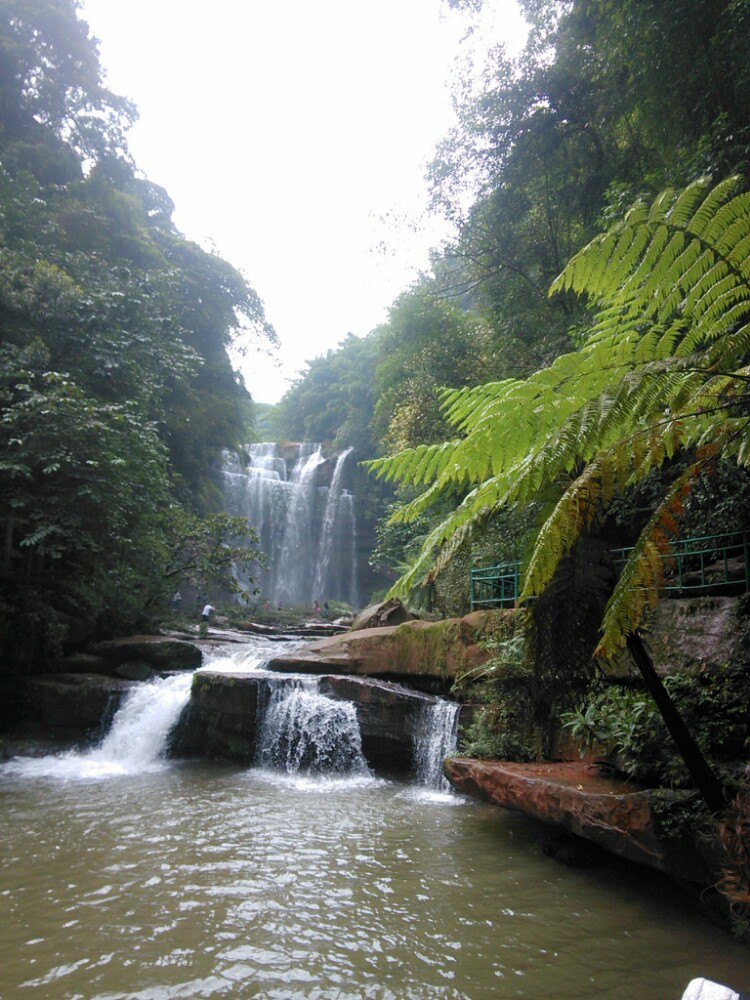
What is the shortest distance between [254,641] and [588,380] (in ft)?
43.2

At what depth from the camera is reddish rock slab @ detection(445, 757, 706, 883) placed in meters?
4.07

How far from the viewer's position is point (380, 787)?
27.1ft

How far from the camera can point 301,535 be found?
95.6ft

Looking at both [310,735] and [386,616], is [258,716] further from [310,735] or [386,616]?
[386,616]

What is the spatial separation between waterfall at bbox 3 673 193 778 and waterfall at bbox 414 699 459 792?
12.6ft

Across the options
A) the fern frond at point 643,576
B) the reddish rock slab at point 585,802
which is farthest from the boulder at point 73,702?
the fern frond at point 643,576

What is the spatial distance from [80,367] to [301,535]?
57.8 ft

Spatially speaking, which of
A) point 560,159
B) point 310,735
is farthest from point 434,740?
point 560,159

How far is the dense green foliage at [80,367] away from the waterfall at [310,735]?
409 cm

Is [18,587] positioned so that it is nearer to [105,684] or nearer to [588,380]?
[105,684]

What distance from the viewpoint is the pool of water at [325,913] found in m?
3.38

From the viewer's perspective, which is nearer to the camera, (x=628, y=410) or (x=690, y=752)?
(x=628, y=410)

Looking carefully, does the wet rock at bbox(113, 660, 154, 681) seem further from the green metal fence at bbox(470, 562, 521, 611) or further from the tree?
the tree

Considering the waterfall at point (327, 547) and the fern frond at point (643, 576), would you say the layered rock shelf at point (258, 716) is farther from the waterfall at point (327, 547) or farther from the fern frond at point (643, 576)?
the waterfall at point (327, 547)
